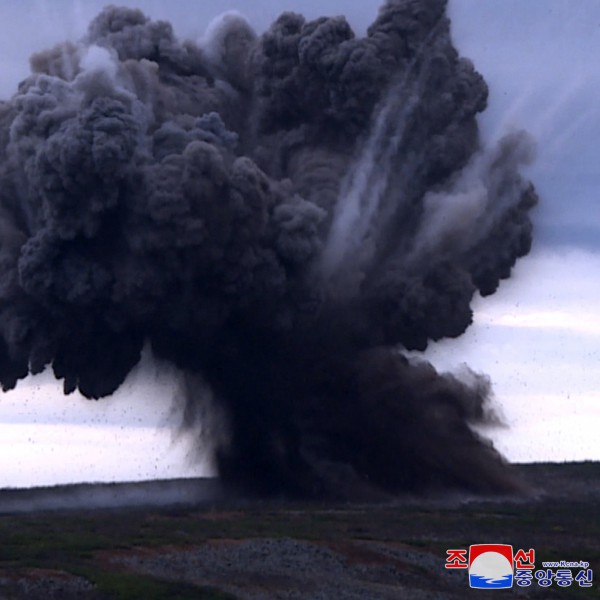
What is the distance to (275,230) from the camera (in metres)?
103

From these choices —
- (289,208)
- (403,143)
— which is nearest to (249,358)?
(289,208)

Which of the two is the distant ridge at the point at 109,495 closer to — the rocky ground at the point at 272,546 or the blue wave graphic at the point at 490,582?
the rocky ground at the point at 272,546

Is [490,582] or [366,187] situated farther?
[366,187]

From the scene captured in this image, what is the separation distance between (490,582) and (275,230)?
34.4 meters

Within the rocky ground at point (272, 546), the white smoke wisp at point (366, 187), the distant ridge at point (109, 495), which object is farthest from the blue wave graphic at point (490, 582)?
the white smoke wisp at point (366, 187)

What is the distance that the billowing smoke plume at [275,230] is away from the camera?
99.7 meters

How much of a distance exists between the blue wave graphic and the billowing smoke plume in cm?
3170

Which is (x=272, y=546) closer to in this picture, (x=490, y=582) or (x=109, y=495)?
(x=490, y=582)

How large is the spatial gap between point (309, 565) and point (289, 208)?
3258cm

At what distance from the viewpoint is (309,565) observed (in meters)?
75.2

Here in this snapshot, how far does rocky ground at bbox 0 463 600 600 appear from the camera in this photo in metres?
69.9

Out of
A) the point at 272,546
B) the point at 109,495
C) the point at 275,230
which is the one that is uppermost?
the point at 275,230

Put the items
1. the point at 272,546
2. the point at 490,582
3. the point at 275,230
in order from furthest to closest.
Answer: the point at 275,230 → the point at 272,546 → the point at 490,582

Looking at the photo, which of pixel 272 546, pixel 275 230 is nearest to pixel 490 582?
pixel 272 546
